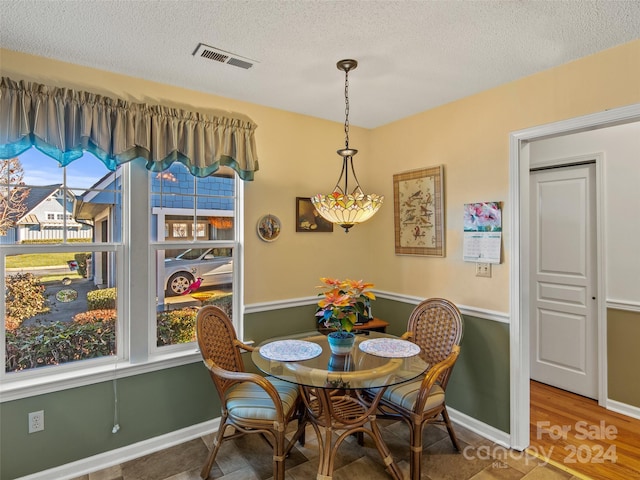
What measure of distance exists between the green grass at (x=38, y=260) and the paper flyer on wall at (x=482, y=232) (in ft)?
9.00

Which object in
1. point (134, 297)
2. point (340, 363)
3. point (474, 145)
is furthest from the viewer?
point (474, 145)

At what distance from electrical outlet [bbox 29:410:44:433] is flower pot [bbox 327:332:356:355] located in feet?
5.74

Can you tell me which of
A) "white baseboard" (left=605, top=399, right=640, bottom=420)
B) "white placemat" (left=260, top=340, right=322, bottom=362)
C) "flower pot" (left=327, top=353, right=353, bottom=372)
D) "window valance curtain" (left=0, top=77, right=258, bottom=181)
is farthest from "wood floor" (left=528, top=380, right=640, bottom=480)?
"window valance curtain" (left=0, top=77, right=258, bottom=181)

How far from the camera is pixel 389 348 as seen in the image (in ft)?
7.54

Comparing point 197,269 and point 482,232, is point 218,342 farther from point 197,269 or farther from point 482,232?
point 482,232

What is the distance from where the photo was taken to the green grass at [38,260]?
2.12 m

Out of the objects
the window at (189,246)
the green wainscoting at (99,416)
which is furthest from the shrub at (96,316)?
the green wainscoting at (99,416)

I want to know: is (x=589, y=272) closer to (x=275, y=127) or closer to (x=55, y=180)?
(x=275, y=127)

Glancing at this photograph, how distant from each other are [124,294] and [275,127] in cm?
171

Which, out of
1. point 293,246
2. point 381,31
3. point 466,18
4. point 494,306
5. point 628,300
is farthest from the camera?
point 293,246

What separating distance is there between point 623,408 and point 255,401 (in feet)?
9.71

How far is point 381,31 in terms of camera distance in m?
1.86

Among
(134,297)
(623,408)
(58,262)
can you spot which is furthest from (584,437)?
(58,262)

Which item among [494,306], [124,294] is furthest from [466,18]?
[124,294]
